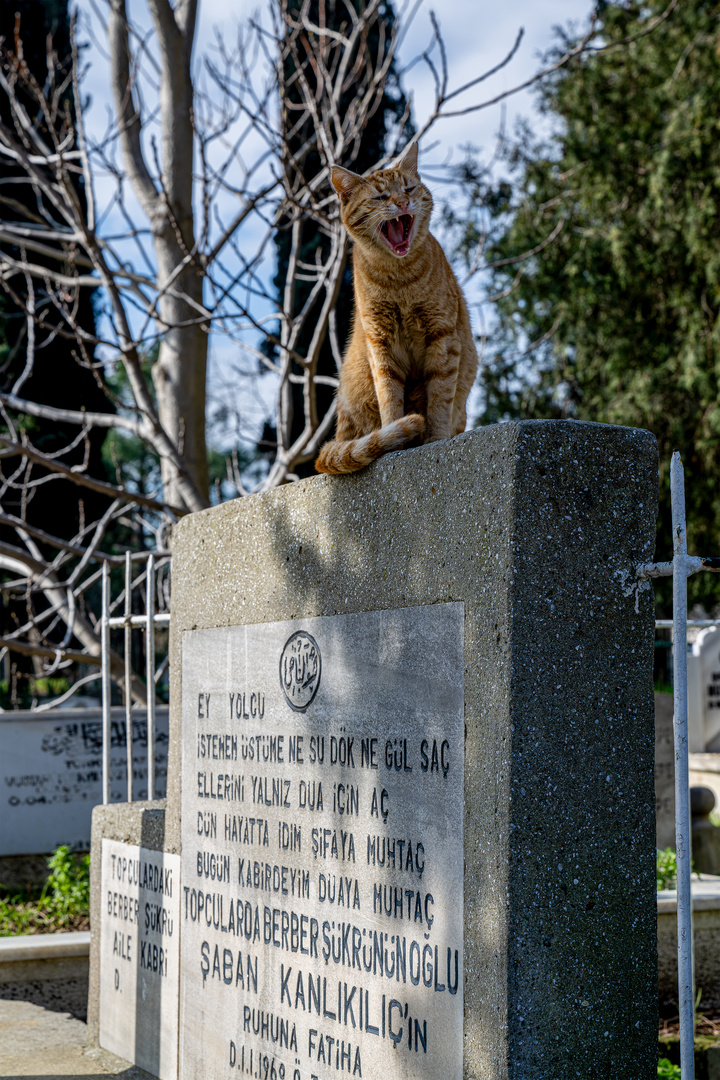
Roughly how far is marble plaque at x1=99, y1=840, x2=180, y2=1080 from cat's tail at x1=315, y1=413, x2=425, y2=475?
1833mm

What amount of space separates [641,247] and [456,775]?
14.8 meters

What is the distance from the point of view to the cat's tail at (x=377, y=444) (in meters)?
2.89

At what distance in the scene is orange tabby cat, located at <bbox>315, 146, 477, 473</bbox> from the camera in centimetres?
306

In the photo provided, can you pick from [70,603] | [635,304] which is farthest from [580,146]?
[70,603]

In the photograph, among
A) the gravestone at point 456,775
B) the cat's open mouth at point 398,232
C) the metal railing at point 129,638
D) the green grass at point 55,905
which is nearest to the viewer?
the gravestone at point 456,775

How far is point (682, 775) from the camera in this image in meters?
2.16

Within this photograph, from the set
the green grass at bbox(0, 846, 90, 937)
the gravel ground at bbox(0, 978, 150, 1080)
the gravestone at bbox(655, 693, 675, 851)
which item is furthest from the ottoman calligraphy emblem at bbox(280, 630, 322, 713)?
the gravestone at bbox(655, 693, 675, 851)

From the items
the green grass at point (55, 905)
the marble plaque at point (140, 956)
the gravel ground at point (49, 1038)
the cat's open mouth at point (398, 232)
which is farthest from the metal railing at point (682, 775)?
the green grass at point (55, 905)

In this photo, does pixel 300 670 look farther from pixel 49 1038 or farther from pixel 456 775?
pixel 49 1038

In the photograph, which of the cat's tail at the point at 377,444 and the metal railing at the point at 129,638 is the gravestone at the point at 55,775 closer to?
the metal railing at the point at 129,638

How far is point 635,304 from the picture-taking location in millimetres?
16578

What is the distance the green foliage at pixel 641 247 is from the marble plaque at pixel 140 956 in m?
11.5

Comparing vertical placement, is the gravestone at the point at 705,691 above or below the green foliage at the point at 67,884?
above

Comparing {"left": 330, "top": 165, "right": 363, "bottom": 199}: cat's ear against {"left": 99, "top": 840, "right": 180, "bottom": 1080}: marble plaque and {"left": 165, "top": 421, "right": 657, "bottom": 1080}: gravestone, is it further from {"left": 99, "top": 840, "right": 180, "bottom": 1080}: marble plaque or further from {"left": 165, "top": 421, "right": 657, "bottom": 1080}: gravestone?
{"left": 99, "top": 840, "right": 180, "bottom": 1080}: marble plaque
